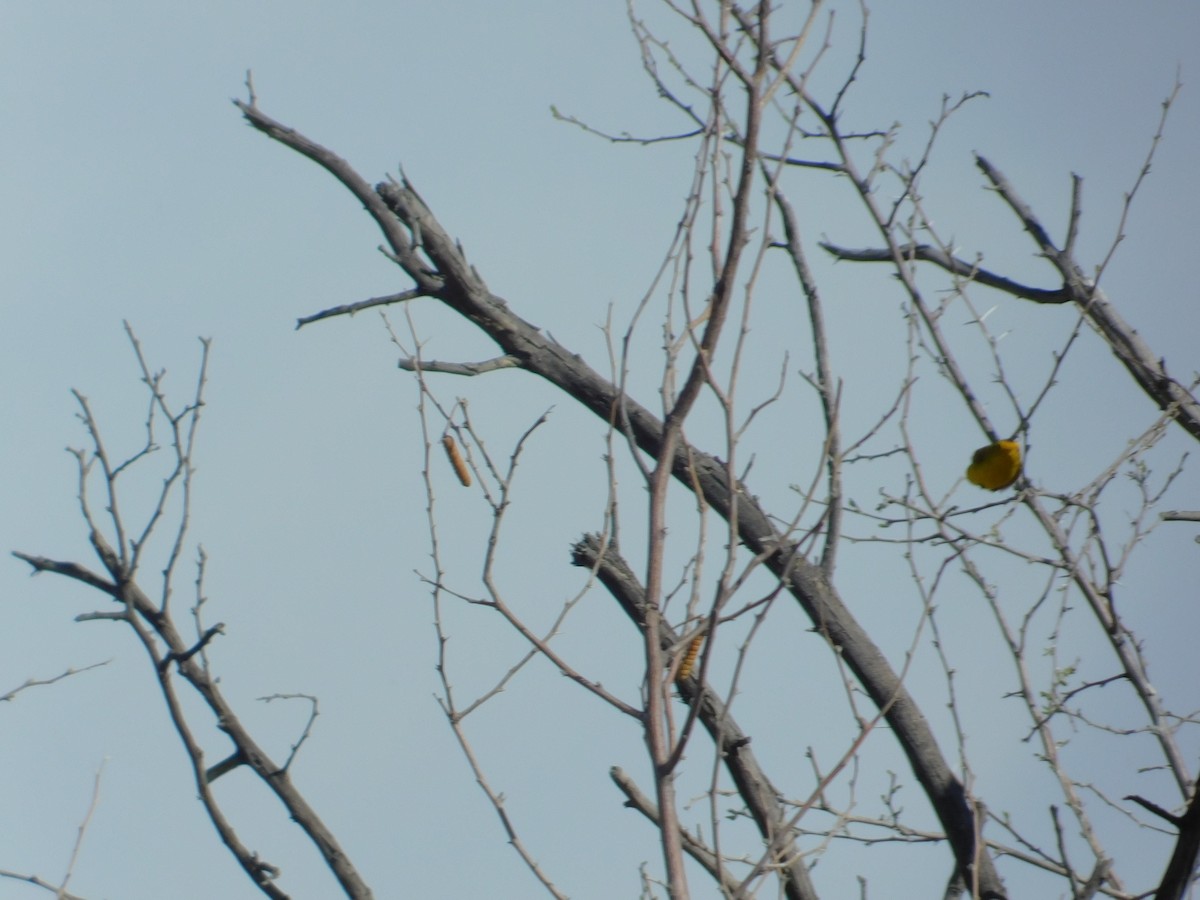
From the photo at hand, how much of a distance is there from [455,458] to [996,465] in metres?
2.09

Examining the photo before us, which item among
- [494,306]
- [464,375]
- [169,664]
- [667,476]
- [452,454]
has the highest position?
[494,306]

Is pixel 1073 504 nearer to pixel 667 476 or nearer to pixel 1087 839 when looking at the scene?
pixel 1087 839

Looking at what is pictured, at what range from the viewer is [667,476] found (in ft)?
6.78

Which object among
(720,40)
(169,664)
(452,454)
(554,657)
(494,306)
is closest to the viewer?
(554,657)

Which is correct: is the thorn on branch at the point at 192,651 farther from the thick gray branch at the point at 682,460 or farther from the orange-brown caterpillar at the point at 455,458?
the thick gray branch at the point at 682,460

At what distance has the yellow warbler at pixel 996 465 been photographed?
4215mm

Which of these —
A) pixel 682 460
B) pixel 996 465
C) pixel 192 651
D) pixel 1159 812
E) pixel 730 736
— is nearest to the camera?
pixel 1159 812

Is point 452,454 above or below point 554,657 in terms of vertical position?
above

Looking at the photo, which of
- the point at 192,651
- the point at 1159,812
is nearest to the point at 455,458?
the point at 192,651

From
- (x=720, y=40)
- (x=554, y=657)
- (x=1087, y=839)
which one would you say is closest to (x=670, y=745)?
(x=554, y=657)

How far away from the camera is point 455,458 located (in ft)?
10.9

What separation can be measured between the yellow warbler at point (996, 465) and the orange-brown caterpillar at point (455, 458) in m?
2.03

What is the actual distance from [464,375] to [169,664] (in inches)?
63.1

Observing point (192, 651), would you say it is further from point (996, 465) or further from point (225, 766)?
point (996, 465)
